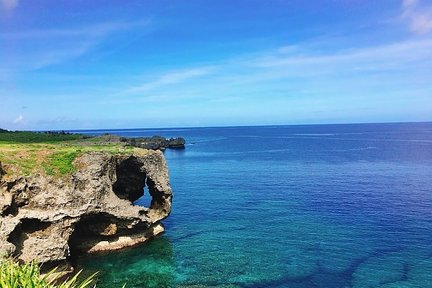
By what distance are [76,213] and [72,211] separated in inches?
17.3

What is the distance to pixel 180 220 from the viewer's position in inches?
2080

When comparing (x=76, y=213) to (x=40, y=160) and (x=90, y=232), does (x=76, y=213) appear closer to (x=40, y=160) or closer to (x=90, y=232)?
(x=90, y=232)

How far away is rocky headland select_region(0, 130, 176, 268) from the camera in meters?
34.1

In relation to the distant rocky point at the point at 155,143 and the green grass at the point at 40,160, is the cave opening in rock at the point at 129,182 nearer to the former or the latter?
the green grass at the point at 40,160

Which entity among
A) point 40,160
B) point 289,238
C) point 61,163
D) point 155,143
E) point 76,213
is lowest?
point 289,238

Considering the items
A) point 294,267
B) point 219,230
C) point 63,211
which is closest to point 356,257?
point 294,267

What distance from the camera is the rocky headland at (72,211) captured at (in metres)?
34.1

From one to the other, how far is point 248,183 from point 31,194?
163ft

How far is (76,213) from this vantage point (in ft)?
122

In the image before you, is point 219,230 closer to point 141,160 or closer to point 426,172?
point 141,160

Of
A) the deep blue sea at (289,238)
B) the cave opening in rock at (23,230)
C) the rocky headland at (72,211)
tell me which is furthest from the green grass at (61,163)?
the deep blue sea at (289,238)

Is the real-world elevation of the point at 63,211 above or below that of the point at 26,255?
above

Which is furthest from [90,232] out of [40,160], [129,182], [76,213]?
[129,182]

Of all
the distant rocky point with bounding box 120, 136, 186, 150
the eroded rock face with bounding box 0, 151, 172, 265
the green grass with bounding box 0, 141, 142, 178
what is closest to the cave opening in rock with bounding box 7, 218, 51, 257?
the eroded rock face with bounding box 0, 151, 172, 265
